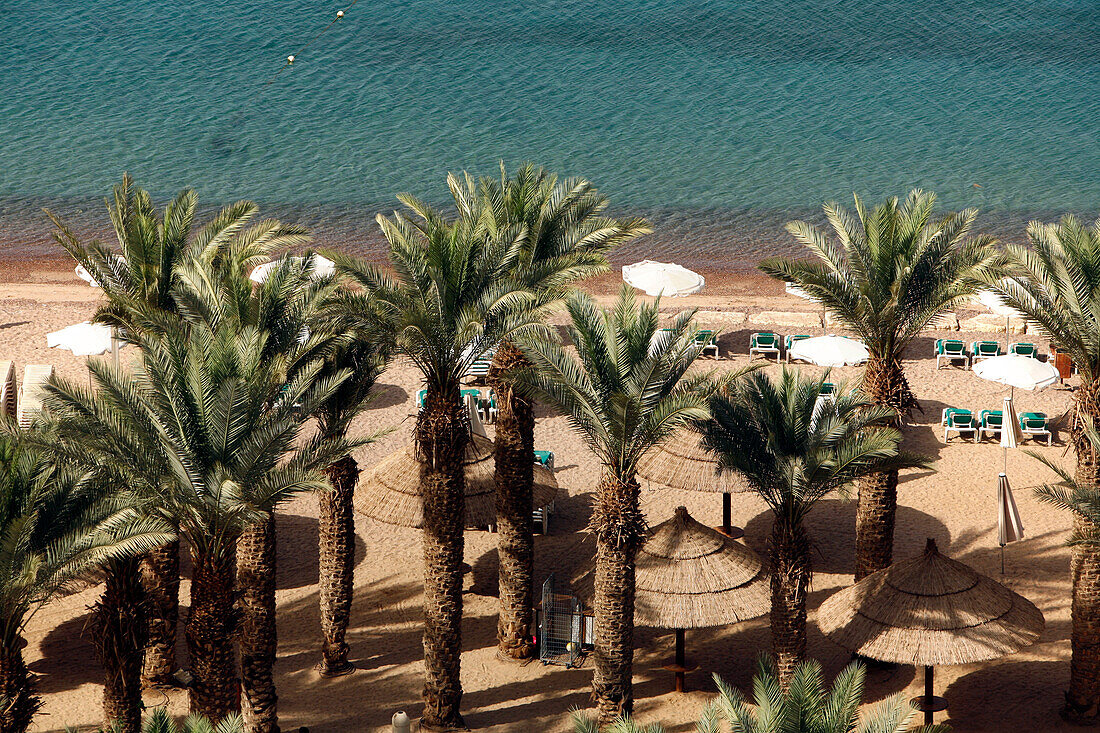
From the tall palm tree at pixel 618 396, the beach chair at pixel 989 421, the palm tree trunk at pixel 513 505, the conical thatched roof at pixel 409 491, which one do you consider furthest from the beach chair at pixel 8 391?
the beach chair at pixel 989 421

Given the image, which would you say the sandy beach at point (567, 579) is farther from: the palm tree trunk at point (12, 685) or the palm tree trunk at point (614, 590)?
the palm tree trunk at point (12, 685)

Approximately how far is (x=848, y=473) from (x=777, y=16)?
59.4m

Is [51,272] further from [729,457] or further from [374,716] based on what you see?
[729,457]

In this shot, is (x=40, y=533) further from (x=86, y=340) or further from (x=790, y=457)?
(x=86, y=340)

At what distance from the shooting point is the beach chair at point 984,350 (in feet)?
94.7

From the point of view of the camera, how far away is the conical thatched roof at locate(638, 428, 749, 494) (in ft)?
68.7

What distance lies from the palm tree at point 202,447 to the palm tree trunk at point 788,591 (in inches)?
237

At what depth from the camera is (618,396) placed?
15703 mm

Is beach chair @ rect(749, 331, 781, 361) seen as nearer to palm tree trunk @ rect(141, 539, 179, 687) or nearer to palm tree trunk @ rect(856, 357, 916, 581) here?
palm tree trunk @ rect(856, 357, 916, 581)

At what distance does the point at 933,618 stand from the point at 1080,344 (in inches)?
159

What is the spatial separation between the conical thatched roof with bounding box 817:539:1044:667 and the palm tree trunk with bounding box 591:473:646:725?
9.01 ft

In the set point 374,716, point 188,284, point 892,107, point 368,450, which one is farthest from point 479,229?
point 892,107

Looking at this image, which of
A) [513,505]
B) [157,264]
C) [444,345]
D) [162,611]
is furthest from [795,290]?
[162,611]

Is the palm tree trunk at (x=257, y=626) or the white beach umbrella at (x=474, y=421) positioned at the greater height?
the white beach umbrella at (x=474, y=421)
